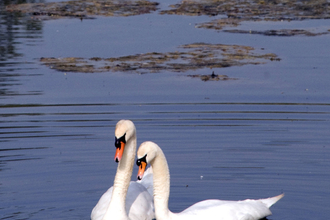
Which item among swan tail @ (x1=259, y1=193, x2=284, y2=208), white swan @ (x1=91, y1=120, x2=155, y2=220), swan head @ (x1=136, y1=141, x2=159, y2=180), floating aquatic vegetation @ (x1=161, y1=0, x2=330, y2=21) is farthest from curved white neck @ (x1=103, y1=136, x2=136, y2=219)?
floating aquatic vegetation @ (x1=161, y1=0, x2=330, y2=21)

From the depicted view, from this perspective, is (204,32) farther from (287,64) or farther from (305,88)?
(305,88)

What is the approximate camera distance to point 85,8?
23234mm

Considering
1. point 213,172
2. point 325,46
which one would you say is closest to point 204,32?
point 325,46

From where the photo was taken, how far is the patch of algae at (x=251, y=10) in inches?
789

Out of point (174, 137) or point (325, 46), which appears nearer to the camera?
point (174, 137)

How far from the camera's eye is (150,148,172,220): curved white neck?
282 inches

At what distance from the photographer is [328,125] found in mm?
10805

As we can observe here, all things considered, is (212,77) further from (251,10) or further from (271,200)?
(251,10)

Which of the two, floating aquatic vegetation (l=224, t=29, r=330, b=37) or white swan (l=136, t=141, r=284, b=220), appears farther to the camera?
floating aquatic vegetation (l=224, t=29, r=330, b=37)

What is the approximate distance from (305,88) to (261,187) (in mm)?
4608

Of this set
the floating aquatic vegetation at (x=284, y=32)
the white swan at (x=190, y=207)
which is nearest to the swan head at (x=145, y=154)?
the white swan at (x=190, y=207)

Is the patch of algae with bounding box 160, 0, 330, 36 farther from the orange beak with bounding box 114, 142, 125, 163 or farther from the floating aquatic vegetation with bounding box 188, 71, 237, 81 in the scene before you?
the orange beak with bounding box 114, 142, 125, 163

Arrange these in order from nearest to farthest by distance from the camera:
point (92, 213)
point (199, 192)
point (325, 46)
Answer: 1. point (92, 213)
2. point (199, 192)
3. point (325, 46)

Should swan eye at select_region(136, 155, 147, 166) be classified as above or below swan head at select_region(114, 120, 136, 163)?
below
